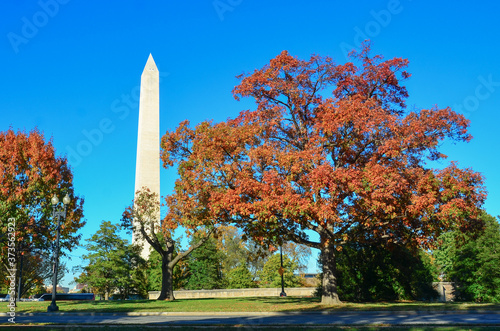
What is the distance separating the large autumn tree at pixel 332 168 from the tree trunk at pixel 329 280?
2.1 inches

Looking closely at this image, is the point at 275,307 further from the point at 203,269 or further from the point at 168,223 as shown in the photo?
the point at 203,269

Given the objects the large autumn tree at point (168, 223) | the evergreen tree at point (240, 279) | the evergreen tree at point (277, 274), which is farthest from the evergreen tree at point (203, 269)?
the large autumn tree at point (168, 223)

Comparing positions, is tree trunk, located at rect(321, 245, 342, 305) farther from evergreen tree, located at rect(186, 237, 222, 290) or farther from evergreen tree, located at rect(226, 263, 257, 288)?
evergreen tree, located at rect(226, 263, 257, 288)

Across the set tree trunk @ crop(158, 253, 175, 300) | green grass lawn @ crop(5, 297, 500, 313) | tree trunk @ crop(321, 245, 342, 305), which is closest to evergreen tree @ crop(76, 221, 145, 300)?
tree trunk @ crop(158, 253, 175, 300)

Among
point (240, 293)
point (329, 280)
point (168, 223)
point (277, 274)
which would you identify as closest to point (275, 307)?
point (329, 280)

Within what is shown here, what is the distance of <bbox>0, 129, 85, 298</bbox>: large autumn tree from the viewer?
2409 centimetres

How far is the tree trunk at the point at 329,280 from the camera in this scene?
890 inches

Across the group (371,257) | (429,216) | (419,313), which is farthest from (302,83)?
(419,313)

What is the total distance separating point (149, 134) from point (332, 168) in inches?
967

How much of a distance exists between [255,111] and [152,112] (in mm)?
18572

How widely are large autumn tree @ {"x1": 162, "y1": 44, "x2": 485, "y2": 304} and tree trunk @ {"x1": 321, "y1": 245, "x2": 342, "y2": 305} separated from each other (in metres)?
0.05

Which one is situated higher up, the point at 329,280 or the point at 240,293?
the point at 329,280

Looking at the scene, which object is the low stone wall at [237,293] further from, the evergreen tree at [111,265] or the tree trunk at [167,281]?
the tree trunk at [167,281]

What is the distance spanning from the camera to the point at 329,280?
23.1m
